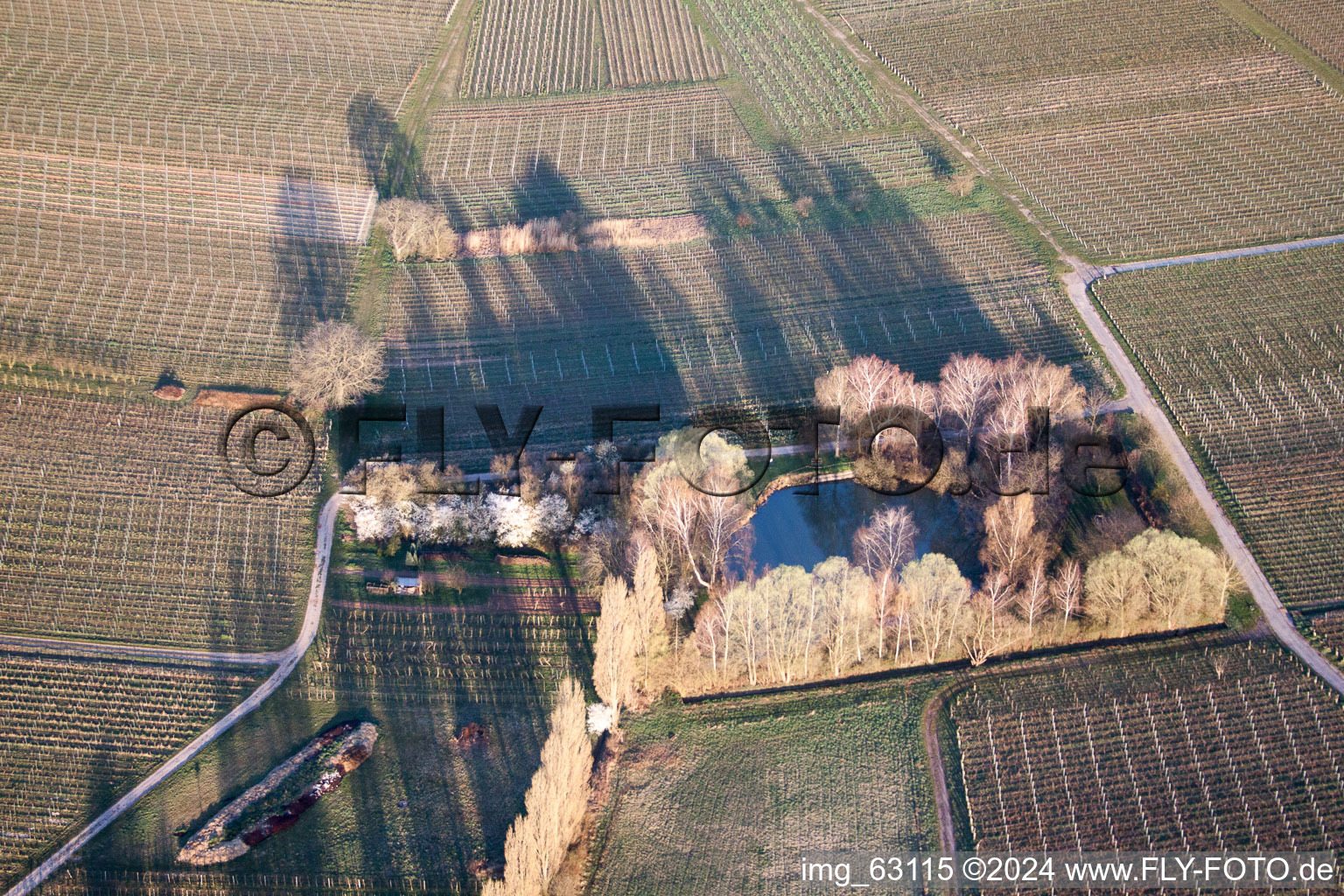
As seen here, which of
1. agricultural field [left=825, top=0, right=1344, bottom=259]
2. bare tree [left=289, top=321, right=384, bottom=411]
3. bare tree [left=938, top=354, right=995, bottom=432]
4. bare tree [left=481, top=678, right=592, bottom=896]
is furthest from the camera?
agricultural field [left=825, top=0, right=1344, bottom=259]

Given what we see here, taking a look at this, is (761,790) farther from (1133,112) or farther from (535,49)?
(535,49)

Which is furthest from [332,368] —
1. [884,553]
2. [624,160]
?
[884,553]

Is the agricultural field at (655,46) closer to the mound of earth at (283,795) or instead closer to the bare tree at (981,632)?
the bare tree at (981,632)

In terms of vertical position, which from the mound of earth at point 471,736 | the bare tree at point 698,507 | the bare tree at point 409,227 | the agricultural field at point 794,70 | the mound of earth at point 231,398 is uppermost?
the agricultural field at point 794,70

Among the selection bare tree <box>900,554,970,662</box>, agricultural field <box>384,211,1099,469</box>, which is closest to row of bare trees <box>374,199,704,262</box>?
agricultural field <box>384,211,1099,469</box>

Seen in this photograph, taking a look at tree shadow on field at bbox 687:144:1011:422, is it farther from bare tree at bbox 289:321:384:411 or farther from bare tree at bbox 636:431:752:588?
bare tree at bbox 289:321:384:411

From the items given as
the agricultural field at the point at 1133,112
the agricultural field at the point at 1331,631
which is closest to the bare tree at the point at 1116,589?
the agricultural field at the point at 1331,631
